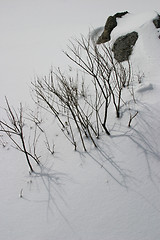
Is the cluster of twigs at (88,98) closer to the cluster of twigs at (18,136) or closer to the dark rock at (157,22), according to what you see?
the cluster of twigs at (18,136)

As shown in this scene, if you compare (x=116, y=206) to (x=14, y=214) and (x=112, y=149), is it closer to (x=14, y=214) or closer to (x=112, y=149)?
(x=112, y=149)

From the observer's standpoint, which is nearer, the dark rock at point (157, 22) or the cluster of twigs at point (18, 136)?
the cluster of twigs at point (18, 136)

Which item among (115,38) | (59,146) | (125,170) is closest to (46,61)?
(115,38)

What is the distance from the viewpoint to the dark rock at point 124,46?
5.02m

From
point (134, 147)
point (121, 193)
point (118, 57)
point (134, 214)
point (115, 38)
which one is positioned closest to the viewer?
point (134, 214)

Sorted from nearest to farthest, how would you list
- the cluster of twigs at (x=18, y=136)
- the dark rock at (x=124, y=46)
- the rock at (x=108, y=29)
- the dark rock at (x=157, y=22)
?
the cluster of twigs at (x=18, y=136) < the dark rock at (x=124, y=46) < the dark rock at (x=157, y=22) < the rock at (x=108, y=29)

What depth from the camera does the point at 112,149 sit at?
8.18 ft

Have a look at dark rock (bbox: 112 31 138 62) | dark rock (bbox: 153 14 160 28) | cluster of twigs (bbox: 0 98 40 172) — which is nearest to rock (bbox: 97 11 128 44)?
dark rock (bbox: 112 31 138 62)

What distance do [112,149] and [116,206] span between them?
0.85 meters

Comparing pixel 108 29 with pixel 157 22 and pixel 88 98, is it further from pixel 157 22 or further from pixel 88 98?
pixel 88 98

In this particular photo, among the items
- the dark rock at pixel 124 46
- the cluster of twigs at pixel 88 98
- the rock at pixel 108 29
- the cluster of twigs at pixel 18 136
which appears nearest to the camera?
the cluster of twigs at pixel 18 136

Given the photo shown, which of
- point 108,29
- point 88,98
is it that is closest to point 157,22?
point 108,29

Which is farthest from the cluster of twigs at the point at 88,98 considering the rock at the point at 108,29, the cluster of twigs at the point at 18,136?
the rock at the point at 108,29

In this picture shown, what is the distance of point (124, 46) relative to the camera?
5188 mm
